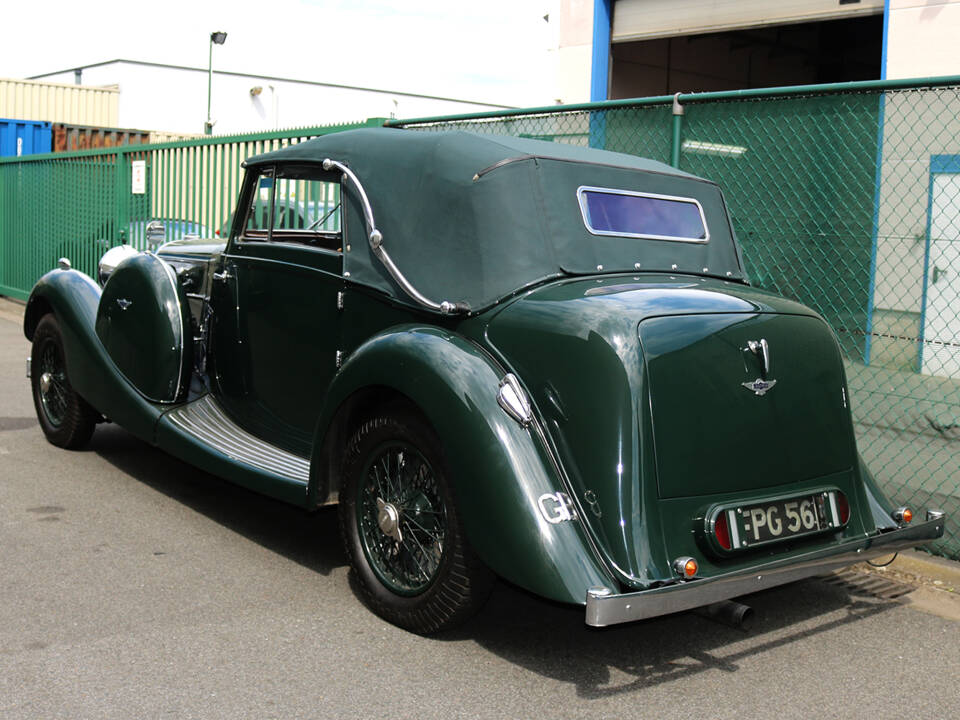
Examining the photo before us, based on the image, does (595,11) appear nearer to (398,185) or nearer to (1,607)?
(398,185)

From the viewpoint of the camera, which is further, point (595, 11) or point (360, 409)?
point (595, 11)

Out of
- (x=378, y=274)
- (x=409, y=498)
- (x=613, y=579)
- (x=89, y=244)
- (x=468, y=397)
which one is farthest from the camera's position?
(x=89, y=244)

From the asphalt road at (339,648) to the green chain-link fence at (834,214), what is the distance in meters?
1.66

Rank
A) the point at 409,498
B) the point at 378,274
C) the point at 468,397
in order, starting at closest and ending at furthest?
the point at 468,397, the point at 409,498, the point at 378,274

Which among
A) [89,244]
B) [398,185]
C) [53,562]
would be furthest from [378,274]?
[89,244]

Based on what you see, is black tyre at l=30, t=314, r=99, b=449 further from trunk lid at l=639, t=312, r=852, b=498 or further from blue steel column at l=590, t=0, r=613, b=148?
blue steel column at l=590, t=0, r=613, b=148

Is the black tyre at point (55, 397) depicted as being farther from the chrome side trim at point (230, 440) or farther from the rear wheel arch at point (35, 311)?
the chrome side trim at point (230, 440)

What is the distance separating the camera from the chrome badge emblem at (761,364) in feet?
12.0

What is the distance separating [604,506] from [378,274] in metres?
1.48

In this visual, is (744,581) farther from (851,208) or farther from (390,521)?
(851,208)

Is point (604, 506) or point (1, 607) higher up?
point (604, 506)

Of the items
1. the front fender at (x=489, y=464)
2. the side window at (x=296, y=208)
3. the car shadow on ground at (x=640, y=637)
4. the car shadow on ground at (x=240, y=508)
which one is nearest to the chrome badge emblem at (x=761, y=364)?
the front fender at (x=489, y=464)

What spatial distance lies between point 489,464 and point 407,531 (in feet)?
1.89

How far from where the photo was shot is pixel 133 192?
38.9 feet
